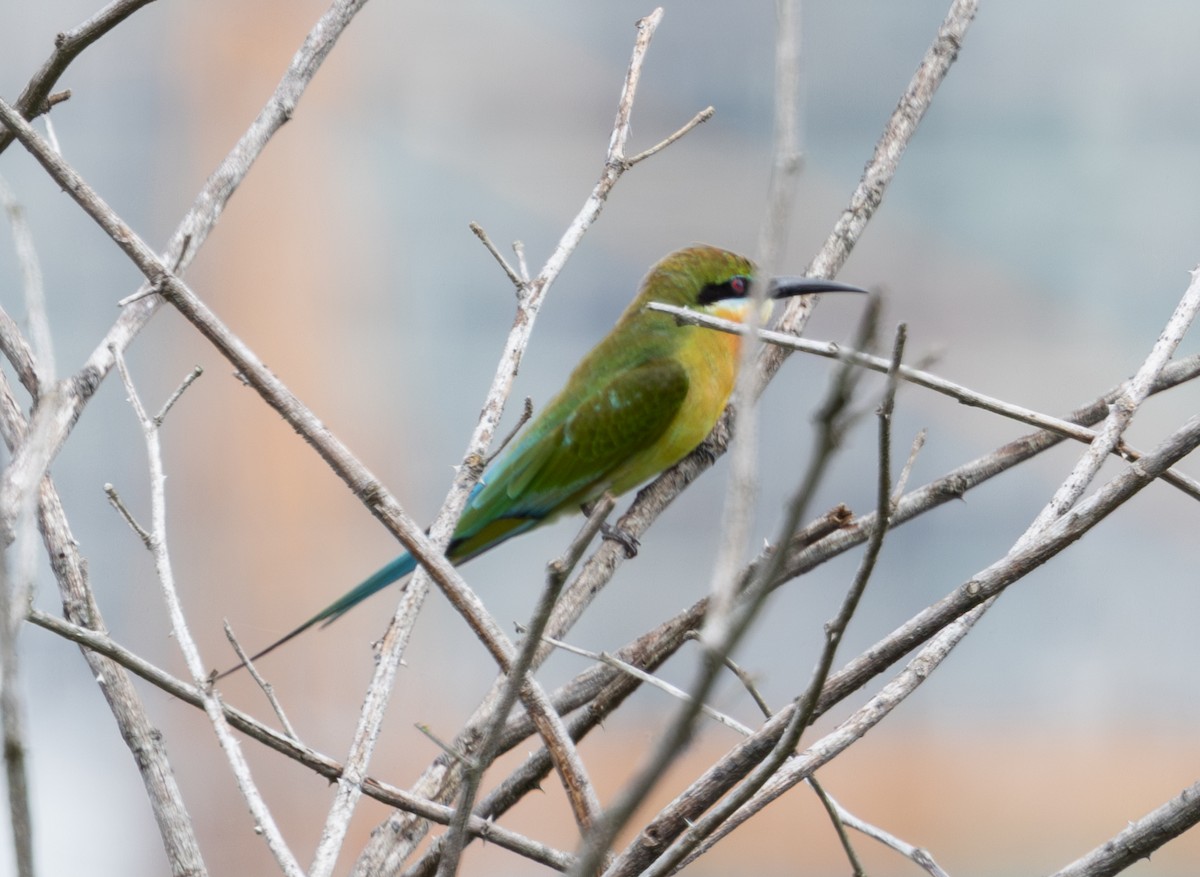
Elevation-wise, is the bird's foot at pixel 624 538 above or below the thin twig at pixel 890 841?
above

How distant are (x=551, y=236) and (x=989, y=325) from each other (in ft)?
3.27

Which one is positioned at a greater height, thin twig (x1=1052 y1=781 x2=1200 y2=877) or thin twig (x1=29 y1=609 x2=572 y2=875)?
thin twig (x1=29 y1=609 x2=572 y2=875)

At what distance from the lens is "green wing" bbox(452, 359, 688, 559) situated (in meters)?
1.75

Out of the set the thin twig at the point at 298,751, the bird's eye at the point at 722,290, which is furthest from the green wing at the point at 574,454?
the thin twig at the point at 298,751

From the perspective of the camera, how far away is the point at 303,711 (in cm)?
298

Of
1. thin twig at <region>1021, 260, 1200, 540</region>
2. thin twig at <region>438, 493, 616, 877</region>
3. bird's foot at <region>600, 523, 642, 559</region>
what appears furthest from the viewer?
bird's foot at <region>600, 523, 642, 559</region>

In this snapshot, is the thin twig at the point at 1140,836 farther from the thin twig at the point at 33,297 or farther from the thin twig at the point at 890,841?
the thin twig at the point at 33,297

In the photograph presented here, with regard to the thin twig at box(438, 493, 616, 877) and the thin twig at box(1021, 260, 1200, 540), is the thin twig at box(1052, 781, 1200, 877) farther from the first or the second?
the thin twig at box(438, 493, 616, 877)

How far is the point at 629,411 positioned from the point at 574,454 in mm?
94

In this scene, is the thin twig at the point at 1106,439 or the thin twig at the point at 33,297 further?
the thin twig at the point at 1106,439

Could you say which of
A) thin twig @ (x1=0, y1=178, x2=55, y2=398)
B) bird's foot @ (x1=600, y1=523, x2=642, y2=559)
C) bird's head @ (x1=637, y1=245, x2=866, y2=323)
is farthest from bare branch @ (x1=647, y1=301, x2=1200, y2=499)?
bird's head @ (x1=637, y1=245, x2=866, y2=323)

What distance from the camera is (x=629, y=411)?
5.75 ft

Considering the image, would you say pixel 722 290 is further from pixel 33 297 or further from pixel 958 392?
pixel 33 297

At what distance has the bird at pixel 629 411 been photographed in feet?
5.73
